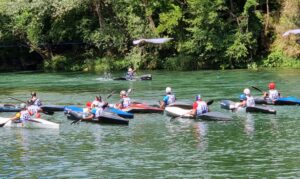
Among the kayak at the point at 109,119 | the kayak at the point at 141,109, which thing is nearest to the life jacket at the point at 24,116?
the kayak at the point at 109,119

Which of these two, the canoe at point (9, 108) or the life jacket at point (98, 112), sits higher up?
the life jacket at point (98, 112)

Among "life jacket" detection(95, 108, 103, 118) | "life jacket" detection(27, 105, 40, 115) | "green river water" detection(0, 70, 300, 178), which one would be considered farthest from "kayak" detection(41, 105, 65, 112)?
"life jacket" detection(95, 108, 103, 118)

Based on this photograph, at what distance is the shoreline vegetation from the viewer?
52094 millimetres

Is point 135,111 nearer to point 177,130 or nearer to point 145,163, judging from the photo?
point 177,130

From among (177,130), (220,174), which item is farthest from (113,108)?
(220,174)

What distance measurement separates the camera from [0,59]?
66062 mm

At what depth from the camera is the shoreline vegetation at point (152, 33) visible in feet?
171

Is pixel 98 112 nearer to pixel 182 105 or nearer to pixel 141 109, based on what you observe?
pixel 141 109

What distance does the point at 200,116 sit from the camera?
82.8ft

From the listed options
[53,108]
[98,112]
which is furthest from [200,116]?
[53,108]

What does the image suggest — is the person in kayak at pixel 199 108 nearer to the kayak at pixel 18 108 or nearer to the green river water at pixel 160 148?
the green river water at pixel 160 148

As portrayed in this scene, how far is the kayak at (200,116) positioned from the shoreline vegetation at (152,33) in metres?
25.7

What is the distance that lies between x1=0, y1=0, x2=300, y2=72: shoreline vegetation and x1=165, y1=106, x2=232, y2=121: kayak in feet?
84.4

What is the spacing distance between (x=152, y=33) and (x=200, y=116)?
30216 millimetres
